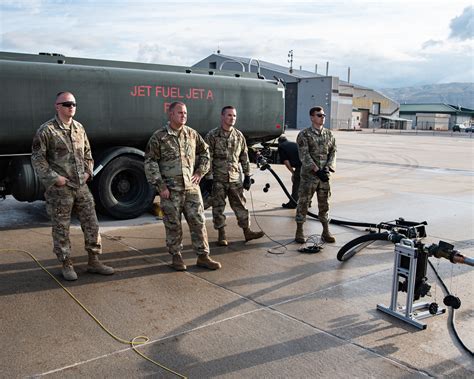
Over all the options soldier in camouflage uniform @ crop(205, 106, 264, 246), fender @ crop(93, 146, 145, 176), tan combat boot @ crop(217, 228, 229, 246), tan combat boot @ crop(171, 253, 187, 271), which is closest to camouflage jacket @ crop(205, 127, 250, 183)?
soldier in camouflage uniform @ crop(205, 106, 264, 246)

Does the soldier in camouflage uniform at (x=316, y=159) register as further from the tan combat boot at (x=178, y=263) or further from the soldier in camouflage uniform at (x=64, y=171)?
the soldier in camouflage uniform at (x=64, y=171)

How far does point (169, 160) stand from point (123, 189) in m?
3.02

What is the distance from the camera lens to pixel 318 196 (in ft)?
22.0

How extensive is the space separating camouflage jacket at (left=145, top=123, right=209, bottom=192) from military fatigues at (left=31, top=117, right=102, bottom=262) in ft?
2.34

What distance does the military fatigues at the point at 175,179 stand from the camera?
17.8 feet

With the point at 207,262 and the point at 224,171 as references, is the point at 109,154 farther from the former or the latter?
the point at 207,262

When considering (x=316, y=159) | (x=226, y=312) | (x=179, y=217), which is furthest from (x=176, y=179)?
(x=316, y=159)

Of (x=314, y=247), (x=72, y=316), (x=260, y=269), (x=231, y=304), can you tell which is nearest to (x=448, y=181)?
(x=314, y=247)

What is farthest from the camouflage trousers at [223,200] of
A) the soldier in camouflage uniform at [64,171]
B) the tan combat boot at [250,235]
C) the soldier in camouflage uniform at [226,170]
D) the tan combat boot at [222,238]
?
the soldier in camouflage uniform at [64,171]

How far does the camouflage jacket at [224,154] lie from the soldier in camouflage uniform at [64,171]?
70.0 inches

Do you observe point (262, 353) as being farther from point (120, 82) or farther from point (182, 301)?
point (120, 82)

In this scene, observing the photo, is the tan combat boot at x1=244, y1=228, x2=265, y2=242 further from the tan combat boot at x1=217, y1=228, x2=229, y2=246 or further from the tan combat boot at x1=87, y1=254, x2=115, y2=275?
the tan combat boot at x1=87, y1=254, x2=115, y2=275

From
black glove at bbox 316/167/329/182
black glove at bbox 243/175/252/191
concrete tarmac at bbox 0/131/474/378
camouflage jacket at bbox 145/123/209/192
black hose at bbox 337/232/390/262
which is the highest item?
camouflage jacket at bbox 145/123/209/192

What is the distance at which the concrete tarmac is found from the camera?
3.53 meters
